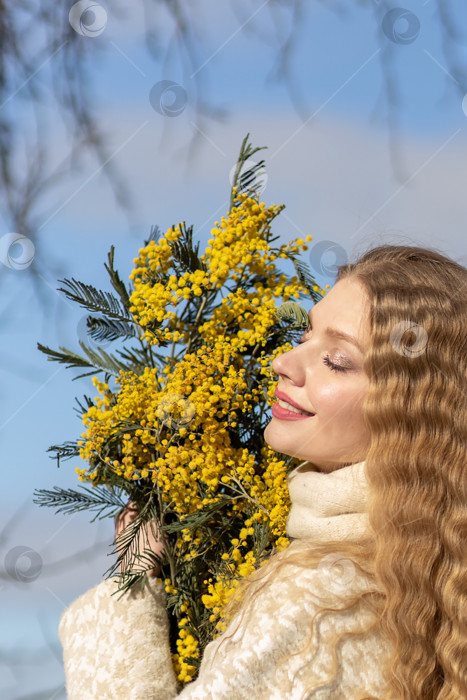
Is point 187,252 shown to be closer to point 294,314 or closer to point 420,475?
point 294,314

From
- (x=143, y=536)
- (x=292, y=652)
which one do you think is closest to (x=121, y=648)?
(x=143, y=536)

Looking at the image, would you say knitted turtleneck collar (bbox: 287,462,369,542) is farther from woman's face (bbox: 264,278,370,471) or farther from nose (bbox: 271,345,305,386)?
nose (bbox: 271,345,305,386)

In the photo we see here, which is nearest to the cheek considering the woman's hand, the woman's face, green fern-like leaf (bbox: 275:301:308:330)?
the woman's face

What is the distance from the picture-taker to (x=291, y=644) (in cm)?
108

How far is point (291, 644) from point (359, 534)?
21cm

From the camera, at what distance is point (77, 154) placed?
157 cm

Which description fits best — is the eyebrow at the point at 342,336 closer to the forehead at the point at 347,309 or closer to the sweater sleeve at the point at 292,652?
the forehead at the point at 347,309

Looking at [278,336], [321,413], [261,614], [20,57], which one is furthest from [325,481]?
[20,57]

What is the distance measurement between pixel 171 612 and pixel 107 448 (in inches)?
12.7

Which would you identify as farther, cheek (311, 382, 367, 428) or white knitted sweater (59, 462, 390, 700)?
cheek (311, 382, 367, 428)

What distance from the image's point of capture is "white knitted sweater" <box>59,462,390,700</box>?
3.51 ft

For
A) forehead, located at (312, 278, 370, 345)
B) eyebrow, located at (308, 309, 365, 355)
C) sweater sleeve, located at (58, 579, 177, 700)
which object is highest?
forehead, located at (312, 278, 370, 345)

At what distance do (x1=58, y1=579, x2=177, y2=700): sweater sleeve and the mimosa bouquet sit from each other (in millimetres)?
31

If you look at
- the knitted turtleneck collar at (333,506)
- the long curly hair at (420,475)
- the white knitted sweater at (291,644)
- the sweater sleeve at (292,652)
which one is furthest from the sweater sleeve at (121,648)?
the long curly hair at (420,475)
